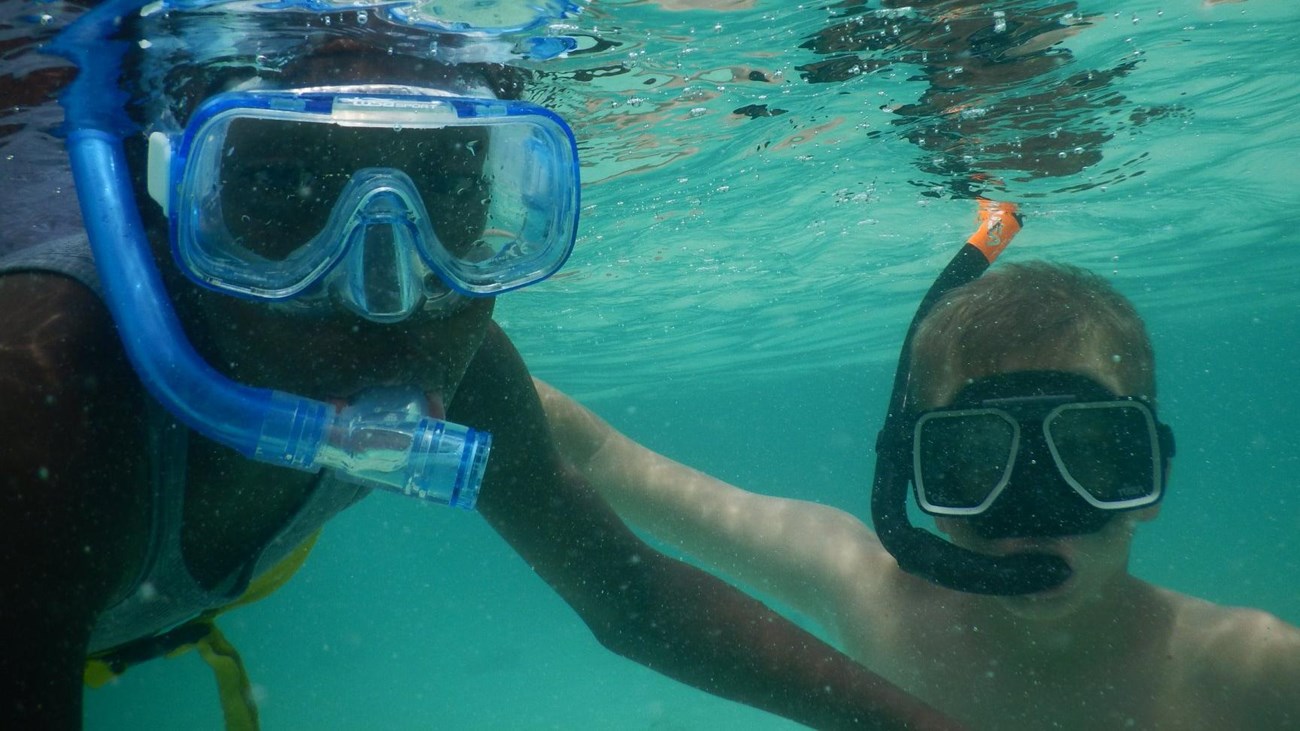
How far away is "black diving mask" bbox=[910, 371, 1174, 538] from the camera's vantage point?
156 inches

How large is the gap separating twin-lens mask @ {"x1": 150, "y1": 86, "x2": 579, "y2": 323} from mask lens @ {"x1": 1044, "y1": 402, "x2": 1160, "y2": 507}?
3036 mm

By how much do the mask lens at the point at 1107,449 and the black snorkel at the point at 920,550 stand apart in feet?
1.61

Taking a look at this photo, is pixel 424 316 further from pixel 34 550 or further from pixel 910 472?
pixel 910 472

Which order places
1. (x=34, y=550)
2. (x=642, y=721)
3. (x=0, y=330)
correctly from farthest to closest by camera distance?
(x=642, y=721) < (x=0, y=330) < (x=34, y=550)

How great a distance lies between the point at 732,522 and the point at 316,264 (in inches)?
154

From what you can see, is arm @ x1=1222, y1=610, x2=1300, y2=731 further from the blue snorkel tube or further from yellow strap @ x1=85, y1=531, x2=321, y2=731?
yellow strap @ x1=85, y1=531, x2=321, y2=731

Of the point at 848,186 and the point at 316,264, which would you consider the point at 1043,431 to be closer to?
the point at 316,264

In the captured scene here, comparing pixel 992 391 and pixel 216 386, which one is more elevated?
pixel 216 386

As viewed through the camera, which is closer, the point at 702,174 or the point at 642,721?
the point at 702,174

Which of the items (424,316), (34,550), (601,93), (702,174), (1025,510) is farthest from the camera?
(702,174)

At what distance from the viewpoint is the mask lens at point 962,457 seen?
13.6 feet

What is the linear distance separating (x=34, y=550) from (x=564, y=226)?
2.22m

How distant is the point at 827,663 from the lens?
3287mm

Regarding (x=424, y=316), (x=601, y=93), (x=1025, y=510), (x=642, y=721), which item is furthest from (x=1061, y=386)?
(x=642, y=721)
